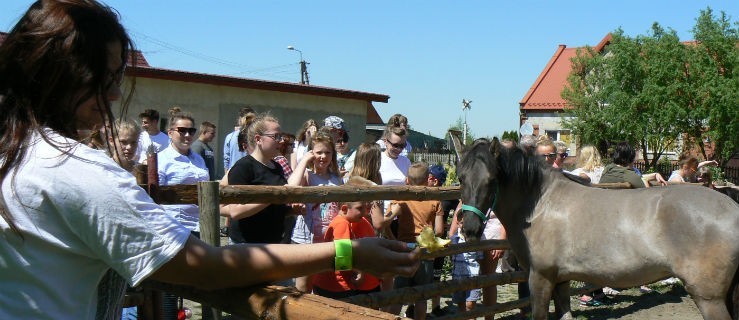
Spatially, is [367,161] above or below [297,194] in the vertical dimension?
above

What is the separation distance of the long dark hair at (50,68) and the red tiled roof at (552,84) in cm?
4043

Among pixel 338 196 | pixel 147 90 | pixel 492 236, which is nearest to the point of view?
pixel 338 196

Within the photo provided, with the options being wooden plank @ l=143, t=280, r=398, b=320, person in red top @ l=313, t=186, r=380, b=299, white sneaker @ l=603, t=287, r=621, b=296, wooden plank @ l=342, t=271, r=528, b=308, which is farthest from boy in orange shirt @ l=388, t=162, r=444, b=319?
wooden plank @ l=143, t=280, r=398, b=320

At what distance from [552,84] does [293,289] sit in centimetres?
4600

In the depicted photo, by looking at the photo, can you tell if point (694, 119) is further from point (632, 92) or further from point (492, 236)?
point (492, 236)

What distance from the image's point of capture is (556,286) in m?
5.88

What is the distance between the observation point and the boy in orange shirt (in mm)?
6062

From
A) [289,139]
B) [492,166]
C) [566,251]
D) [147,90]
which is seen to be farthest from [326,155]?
[147,90]

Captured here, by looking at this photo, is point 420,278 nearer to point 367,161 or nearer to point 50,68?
point 367,161

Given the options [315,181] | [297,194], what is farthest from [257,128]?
[297,194]

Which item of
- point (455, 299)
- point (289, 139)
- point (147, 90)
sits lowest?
point (455, 299)

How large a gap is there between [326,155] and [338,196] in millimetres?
1014

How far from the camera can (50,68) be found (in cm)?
130

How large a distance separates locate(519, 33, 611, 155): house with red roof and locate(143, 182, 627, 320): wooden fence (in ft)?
114
